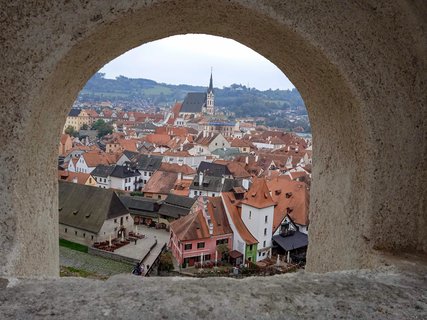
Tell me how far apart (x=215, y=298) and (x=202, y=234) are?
2274 centimetres

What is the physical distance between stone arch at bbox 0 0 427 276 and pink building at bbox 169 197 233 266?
70.2ft

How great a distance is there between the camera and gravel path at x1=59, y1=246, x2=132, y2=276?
2161cm

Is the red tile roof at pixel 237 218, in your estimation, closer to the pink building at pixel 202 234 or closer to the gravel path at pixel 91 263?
the pink building at pixel 202 234

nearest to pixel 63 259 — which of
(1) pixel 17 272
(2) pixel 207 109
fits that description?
(1) pixel 17 272

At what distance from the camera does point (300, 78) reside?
2463 mm

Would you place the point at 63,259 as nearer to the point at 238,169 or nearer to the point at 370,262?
the point at 238,169

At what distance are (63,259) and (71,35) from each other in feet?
75.8

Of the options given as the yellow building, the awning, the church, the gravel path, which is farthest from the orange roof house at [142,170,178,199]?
the church

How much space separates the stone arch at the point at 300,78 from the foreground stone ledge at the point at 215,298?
0.39m

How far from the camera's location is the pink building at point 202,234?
76.6 feet

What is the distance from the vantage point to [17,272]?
1.80 metres

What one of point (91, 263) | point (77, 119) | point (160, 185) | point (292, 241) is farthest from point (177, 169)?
point (77, 119)

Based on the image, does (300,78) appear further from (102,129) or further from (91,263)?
(102,129)

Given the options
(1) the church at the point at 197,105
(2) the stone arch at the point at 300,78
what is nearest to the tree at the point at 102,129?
(1) the church at the point at 197,105
